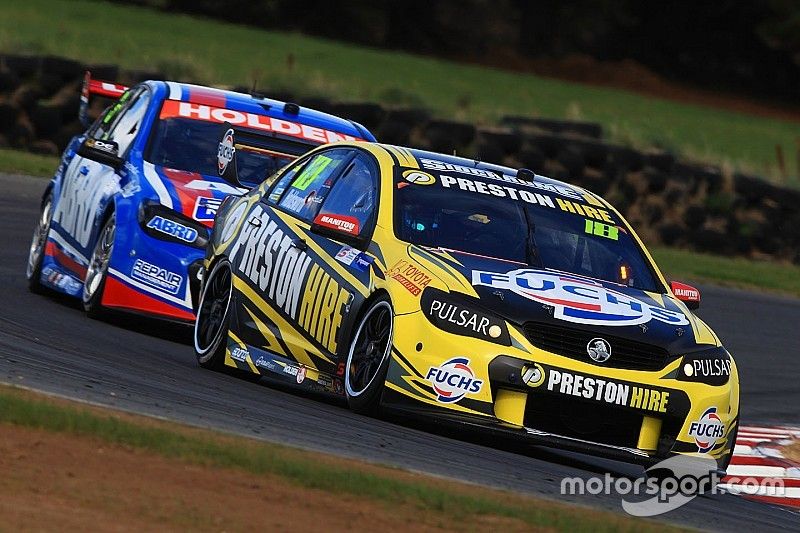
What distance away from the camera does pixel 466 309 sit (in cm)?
815

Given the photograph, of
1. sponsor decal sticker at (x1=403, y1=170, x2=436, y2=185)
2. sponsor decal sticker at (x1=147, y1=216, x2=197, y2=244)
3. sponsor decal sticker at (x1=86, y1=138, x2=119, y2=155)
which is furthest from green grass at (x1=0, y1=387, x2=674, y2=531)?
A: sponsor decal sticker at (x1=86, y1=138, x2=119, y2=155)

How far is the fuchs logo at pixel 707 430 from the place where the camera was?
826cm

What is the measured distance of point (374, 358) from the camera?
27.6 feet

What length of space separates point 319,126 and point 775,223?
12234 millimetres

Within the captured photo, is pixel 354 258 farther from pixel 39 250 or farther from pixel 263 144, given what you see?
pixel 39 250

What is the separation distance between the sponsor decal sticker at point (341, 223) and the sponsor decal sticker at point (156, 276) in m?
2.11

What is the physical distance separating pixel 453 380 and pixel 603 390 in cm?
67

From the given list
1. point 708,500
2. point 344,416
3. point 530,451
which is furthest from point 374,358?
point 708,500

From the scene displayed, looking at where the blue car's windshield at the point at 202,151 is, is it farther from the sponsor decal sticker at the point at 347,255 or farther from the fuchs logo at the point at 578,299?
the fuchs logo at the point at 578,299

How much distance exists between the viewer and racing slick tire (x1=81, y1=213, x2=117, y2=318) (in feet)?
37.0

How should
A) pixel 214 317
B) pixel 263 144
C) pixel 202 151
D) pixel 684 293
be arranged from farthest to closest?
pixel 263 144, pixel 202 151, pixel 214 317, pixel 684 293

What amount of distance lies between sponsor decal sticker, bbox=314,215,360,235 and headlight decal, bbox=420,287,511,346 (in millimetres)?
823

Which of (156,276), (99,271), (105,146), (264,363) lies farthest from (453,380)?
(105,146)

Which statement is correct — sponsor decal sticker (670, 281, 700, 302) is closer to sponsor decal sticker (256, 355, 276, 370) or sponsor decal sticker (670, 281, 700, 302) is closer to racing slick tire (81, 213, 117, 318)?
sponsor decal sticker (256, 355, 276, 370)
